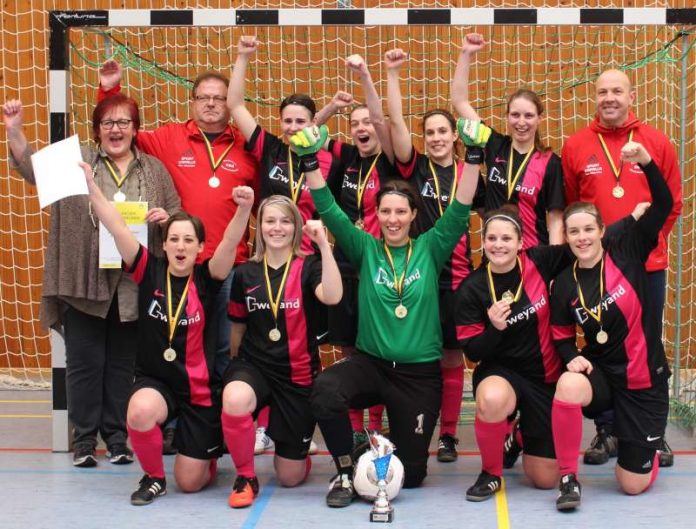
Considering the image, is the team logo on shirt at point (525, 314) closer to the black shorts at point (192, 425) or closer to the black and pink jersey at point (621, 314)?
the black and pink jersey at point (621, 314)

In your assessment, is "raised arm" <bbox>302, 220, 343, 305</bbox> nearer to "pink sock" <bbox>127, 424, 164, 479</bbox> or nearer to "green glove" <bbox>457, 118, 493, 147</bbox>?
"green glove" <bbox>457, 118, 493, 147</bbox>

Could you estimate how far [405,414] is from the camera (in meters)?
4.58

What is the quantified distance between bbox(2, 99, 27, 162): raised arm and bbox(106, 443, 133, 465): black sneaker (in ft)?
5.02

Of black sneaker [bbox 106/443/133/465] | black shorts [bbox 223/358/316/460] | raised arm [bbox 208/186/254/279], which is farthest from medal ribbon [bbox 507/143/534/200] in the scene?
black sneaker [bbox 106/443/133/465]

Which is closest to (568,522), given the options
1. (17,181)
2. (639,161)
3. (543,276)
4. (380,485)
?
(380,485)

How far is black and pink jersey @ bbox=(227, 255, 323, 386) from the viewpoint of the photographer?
4594 mm

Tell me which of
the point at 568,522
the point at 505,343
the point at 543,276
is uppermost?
the point at 543,276

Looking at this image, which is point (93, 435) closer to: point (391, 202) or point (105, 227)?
point (105, 227)

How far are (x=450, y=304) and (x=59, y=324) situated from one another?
199 cm

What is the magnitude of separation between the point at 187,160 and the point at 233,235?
2.75ft

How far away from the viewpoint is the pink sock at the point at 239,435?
4348mm

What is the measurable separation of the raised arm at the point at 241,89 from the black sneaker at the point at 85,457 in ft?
5.81

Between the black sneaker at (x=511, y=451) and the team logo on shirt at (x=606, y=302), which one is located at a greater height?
the team logo on shirt at (x=606, y=302)

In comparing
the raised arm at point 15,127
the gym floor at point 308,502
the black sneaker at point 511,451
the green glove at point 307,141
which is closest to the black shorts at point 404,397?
the gym floor at point 308,502
